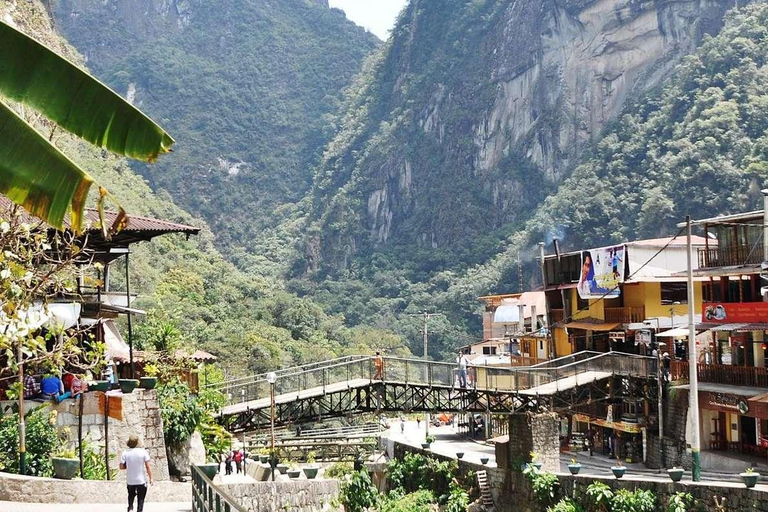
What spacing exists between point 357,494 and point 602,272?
1935 centimetres

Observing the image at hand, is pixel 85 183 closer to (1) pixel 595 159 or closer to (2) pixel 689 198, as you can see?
(2) pixel 689 198

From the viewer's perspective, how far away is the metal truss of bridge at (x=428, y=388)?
36438mm

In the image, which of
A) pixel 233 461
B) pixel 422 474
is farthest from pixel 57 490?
pixel 422 474

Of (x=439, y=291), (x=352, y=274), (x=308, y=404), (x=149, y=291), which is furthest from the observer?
(x=352, y=274)

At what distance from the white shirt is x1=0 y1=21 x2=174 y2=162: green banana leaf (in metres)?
7.73

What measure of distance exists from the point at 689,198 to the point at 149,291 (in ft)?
217

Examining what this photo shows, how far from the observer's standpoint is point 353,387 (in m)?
36.8

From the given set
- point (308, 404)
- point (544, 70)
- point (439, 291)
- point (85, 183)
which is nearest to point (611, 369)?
point (308, 404)

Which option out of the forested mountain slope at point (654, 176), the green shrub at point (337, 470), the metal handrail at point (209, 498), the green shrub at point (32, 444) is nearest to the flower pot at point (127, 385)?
the green shrub at point (32, 444)

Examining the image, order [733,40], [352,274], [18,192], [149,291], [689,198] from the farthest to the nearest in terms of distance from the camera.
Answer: [352,274] → [733,40] → [689,198] → [149,291] → [18,192]

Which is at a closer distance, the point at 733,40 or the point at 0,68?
the point at 0,68

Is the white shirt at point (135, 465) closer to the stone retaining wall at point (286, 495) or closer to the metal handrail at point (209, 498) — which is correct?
the metal handrail at point (209, 498)

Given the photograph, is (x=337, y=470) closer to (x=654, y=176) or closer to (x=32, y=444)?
(x=32, y=444)

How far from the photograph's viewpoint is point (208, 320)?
8569cm
